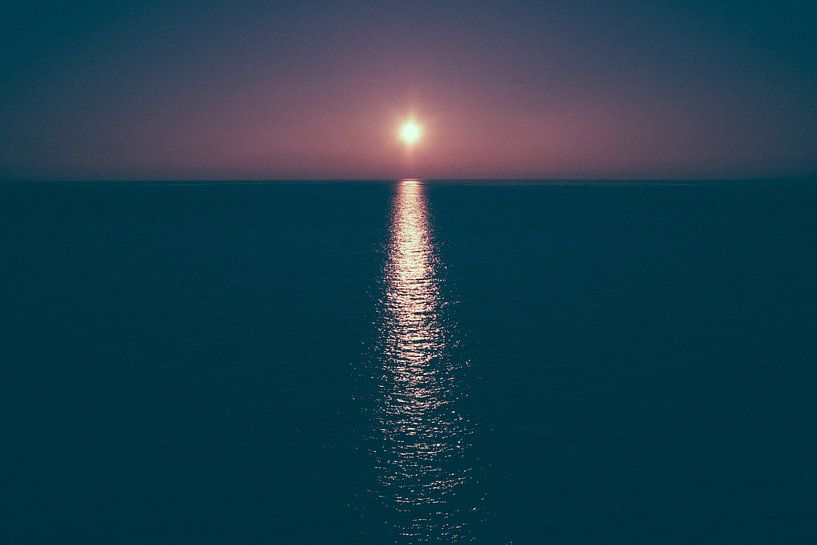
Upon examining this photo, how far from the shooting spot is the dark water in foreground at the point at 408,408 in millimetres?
30391

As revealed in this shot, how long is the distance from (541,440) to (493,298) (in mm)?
37681

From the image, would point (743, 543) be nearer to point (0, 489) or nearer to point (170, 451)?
point (170, 451)

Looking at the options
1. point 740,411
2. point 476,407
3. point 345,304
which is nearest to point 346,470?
point 476,407

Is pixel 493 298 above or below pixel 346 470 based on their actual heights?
above

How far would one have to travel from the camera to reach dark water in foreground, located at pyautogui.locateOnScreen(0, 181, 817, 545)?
30.4 metres

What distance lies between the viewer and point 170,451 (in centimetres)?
3650

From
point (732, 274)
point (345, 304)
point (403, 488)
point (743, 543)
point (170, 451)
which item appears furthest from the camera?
point (732, 274)

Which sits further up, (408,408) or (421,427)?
(408,408)

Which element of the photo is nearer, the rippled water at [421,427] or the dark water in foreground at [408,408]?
the rippled water at [421,427]

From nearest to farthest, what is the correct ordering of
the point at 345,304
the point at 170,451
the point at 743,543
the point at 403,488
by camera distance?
the point at 743,543 < the point at 403,488 < the point at 170,451 < the point at 345,304

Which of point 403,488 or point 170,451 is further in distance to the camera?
point 170,451

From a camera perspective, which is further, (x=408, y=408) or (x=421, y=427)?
(x=408, y=408)

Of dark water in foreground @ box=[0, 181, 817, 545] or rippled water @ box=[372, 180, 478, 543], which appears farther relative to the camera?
dark water in foreground @ box=[0, 181, 817, 545]

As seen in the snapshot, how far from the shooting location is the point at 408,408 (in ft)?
137
